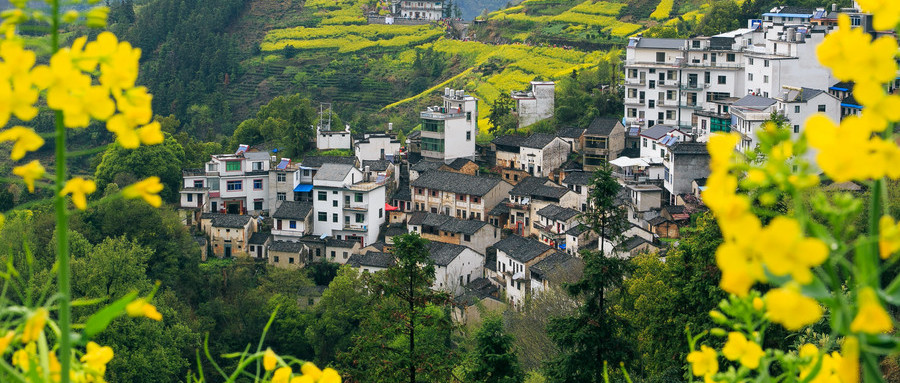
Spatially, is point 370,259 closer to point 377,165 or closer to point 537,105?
point 377,165

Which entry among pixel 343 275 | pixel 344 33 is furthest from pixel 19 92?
pixel 344 33

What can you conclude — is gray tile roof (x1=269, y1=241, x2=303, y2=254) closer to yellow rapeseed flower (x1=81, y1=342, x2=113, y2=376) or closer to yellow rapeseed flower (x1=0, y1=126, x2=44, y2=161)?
yellow rapeseed flower (x1=81, y1=342, x2=113, y2=376)

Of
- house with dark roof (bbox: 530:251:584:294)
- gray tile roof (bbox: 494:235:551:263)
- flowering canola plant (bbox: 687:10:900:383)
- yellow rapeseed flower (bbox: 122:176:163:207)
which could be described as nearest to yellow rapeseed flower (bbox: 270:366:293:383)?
yellow rapeseed flower (bbox: 122:176:163:207)

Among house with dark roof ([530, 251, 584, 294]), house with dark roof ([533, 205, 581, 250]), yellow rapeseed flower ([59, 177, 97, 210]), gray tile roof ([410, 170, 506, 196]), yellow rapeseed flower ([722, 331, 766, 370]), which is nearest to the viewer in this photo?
yellow rapeseed flower ([59, 177, 97, 210])

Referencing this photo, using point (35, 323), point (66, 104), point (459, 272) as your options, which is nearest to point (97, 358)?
point (35, 323)

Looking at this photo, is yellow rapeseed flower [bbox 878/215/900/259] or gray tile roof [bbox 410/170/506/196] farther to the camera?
gray tile roof [bbox 410/170/506/196]
